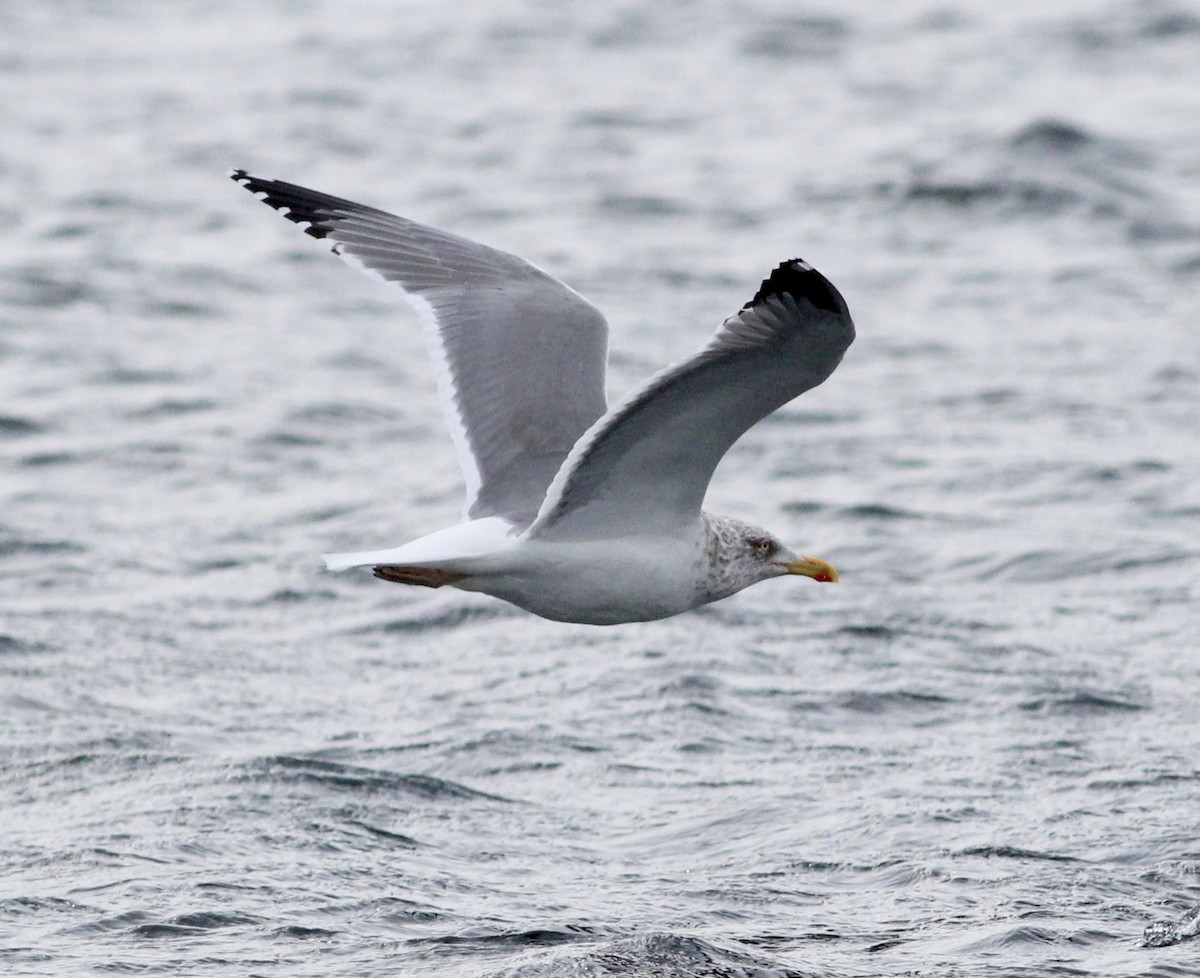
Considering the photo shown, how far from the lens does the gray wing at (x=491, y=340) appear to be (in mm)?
6977

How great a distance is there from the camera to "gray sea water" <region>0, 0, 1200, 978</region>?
6996mm

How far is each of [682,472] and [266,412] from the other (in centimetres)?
631

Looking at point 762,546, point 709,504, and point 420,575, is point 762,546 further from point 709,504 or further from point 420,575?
point 709,504

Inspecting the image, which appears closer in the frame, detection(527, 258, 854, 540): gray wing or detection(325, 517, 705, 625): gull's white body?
detection(527, 258, 854, 540): gray wing

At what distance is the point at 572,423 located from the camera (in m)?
7.04

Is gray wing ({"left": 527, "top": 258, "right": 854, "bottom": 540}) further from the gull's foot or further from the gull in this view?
the gull's foot

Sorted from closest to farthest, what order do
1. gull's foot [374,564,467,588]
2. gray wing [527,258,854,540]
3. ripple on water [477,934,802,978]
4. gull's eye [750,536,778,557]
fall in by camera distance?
→ gray wing [527,258,854,540], ripple on water [477,934,802,978], gull's foot [374,564,467,588], gull's eye [750,536,778,557]

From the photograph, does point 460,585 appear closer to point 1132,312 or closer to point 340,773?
point 340,773

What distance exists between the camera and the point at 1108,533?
10750 millimetres

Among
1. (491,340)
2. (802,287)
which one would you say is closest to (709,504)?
(491,340)

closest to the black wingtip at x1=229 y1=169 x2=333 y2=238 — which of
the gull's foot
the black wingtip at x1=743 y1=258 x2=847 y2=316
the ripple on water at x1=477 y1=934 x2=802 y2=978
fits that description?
the gull's foot

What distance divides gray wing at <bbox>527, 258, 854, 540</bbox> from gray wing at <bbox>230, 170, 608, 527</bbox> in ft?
1.29

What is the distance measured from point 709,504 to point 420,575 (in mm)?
4641

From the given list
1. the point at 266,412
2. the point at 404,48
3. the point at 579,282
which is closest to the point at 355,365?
the point at 266,412
